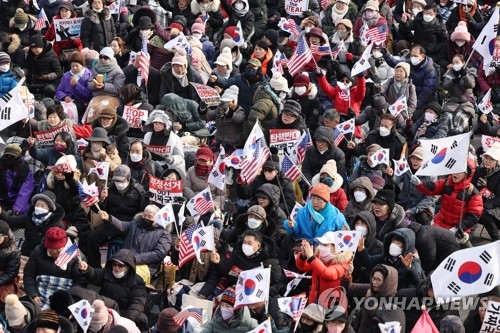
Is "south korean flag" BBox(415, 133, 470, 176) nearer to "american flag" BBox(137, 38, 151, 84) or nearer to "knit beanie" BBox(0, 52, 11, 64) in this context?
"american flag" BBox(137, 38, 151, 84)

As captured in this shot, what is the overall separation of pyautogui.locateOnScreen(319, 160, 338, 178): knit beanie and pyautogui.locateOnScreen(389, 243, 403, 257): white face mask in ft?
6.62

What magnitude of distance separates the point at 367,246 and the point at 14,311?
395cm

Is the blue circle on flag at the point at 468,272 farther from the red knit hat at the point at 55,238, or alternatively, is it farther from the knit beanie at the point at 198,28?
the knit beanie at the point at 198,28

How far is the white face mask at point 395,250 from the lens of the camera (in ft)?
54.6

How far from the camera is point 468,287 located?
1545cm

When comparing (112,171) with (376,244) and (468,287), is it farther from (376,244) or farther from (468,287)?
(468,287)

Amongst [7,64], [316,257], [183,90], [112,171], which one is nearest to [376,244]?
[316,257]

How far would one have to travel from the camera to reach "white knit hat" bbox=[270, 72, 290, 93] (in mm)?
21062

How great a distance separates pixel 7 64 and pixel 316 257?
7.15m

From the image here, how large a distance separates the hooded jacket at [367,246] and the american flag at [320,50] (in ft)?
17.8

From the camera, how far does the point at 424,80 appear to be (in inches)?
877

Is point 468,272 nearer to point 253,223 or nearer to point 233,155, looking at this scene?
point 253,223

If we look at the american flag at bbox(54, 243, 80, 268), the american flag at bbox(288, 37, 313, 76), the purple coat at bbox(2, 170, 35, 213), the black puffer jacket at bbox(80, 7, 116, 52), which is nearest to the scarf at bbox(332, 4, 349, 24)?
the american flag at bbox(288, 37, 313, 76)

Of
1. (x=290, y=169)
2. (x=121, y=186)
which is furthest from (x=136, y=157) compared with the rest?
(x=290, y=169)
